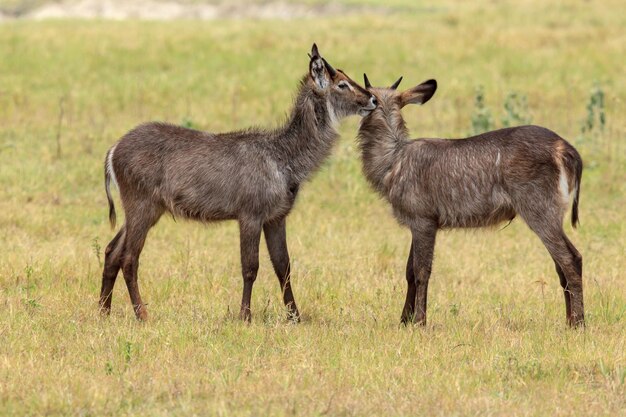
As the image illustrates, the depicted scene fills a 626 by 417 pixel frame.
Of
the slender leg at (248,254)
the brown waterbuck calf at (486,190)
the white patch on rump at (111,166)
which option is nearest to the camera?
the brown waterbuck calf at (486,190)

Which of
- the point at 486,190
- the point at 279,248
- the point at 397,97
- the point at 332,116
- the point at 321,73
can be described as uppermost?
the point at 321,73

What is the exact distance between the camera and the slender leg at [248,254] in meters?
7.69

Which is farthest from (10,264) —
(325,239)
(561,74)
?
(561,74)

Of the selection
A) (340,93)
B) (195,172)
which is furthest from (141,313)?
(340,93)

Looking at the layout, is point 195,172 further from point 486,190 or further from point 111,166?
point 486,190

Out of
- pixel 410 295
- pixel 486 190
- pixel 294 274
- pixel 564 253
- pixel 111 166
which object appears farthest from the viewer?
pixel 294 274

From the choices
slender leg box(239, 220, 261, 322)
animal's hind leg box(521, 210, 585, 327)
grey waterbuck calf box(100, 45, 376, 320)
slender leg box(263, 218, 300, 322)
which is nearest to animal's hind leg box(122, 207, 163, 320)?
grey waterbuck calf box(100, 45, 376, 320)

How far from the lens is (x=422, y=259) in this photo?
760 centimetres

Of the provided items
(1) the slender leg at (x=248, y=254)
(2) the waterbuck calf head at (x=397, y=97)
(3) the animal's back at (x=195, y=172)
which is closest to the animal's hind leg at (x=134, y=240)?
(3) the animal's back at (x=195, y=172)

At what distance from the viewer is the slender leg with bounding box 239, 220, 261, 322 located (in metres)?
7.69

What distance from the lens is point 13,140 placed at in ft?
48.5

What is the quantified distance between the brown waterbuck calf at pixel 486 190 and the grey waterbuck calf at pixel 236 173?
642mm

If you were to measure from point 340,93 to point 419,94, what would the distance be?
61 cm

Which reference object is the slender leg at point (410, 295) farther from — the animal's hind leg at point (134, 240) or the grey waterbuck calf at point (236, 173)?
the animal's hind leg at point (134, 240)
